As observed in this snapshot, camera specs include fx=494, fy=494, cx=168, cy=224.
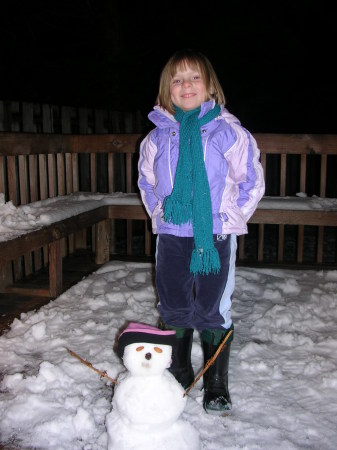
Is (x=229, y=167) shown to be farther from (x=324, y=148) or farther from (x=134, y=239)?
(x=134, y=239)

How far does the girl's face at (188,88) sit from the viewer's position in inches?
98.7

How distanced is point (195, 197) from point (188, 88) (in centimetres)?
56

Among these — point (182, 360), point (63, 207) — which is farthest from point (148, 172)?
point (63, 207)

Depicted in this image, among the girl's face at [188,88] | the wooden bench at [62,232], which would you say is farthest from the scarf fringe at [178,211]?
the wooden bench at [62,232]

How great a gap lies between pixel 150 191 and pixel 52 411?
1.26 m

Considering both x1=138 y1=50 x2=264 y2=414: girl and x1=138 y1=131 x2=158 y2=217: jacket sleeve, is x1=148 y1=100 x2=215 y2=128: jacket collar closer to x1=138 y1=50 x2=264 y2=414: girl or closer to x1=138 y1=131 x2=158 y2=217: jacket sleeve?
x1=138 y1=50 x2=264 y2=414: girl

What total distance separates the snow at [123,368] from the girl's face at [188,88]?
145 centimetres

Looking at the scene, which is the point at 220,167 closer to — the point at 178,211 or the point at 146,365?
the point at 178,211

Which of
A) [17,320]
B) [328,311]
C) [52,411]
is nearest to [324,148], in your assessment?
[328,311]

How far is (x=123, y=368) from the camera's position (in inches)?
106

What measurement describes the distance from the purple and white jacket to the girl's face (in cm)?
6

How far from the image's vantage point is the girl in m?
2.43

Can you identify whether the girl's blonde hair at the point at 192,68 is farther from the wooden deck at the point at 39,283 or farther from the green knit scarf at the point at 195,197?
the wooden deck at the point at 39,283

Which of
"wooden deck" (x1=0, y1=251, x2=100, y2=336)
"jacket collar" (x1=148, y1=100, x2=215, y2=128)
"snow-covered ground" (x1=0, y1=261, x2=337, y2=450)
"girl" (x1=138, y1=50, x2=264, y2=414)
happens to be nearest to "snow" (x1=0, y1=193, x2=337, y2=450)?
"snow-covered ground" (x1=0, y1=261, x2=337, y2=450)
